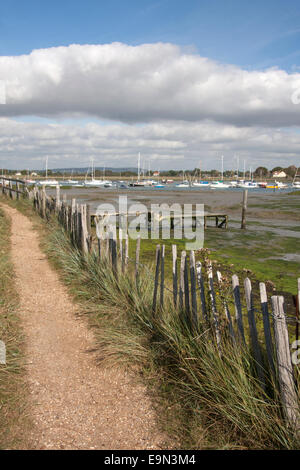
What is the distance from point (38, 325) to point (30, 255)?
4726 millimetres

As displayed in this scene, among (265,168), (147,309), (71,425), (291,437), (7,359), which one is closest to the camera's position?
(291,437)

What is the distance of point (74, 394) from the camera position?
3.79 metres

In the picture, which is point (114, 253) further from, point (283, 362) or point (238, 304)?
point (283, 362)

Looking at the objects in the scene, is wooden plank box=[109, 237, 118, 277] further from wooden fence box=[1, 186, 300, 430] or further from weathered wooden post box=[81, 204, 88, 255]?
weathered wooden post box=[81, 204, 88, 255]

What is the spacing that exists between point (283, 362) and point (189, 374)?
3.42 feet

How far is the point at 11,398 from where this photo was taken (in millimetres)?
3598

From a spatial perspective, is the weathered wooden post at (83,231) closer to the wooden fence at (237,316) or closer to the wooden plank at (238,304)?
the wooden fence at (237,316)

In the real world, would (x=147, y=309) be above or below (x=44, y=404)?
above

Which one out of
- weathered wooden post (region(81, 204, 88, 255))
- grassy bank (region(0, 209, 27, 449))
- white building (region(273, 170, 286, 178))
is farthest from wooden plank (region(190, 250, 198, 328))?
white building (region(273, 170, 286, 178))

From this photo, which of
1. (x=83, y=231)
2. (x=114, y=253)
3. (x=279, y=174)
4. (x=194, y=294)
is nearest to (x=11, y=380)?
(x=194, y=294)

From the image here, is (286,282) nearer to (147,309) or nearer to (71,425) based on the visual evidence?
(147,309)

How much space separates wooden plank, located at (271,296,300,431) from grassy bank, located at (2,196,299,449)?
3.8 inches

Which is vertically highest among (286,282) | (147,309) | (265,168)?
(265,168)
